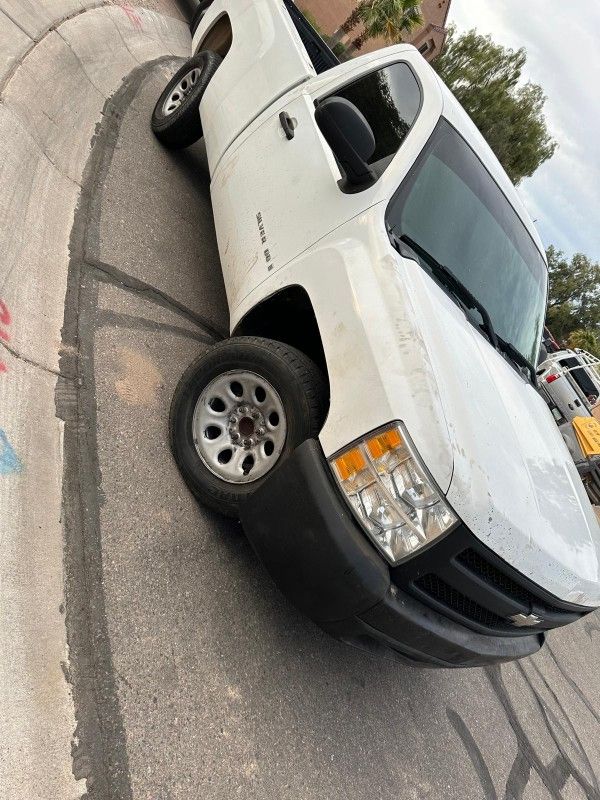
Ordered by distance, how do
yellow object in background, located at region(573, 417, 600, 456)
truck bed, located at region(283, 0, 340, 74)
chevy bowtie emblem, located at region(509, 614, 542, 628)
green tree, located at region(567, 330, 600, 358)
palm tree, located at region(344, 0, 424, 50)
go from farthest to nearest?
green tree, located at region(567, 330, 600, 358) → palm tree, located at region(344, 0, 424, 50) → yellow object in background, located at region(573, 417, 600, 456) → truck bed, located at region(283, 0, 340, 74) → chevy bowtie emblem, located at region(509, 614, 542, 628)

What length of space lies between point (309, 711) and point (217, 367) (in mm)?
1607

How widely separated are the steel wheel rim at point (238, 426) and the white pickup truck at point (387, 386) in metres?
0.01

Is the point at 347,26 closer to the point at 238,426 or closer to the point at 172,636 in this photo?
the point at 238,426

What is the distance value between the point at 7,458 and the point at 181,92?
3.66 meters

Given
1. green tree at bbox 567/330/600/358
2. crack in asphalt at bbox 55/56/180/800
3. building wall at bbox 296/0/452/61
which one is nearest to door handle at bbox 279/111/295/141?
crack in asphalt at bbox 55/56/180/800

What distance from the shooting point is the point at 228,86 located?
13.8ft

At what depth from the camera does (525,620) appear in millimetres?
2559

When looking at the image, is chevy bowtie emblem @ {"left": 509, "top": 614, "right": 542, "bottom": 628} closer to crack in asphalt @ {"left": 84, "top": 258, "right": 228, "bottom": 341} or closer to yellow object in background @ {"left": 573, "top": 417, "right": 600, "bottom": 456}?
crack in asphalt @ {"left": 84, "top": 258, "right": 228, "bottom": 341}

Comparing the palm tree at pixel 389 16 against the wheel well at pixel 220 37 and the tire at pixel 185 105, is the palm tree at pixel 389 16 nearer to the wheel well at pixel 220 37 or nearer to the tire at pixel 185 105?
the wheel well at pixel 220 37

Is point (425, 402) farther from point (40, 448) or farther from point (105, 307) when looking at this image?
point (105, 307)

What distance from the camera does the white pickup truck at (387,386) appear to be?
7.27 ft

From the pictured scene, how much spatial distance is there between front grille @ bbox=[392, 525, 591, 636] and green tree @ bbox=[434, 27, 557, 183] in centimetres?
3787

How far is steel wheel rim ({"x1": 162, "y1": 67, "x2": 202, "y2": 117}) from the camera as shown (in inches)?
182

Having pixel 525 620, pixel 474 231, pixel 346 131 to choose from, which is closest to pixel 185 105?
pixel 346 131
